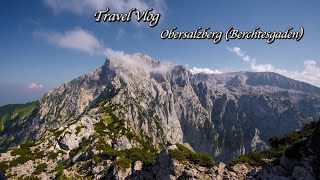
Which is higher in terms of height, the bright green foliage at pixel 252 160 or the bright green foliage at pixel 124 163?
the bright green foliage at pixel 252 160

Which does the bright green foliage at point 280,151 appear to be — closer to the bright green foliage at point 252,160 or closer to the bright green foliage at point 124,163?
the bright green foliage at point 252,160

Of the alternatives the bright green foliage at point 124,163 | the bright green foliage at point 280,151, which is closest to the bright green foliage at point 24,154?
the bright green foliage at point 124,163

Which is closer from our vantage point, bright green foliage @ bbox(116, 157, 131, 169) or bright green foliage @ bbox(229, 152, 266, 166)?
bright green foliage @ bbox(229, 152, 266, 166)

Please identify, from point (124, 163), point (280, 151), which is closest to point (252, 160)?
point (280, 151)

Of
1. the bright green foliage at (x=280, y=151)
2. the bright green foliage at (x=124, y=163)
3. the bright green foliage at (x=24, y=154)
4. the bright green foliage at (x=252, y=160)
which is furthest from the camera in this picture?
the bright green foliage at (x=24, y=154)

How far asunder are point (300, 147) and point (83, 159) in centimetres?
8942

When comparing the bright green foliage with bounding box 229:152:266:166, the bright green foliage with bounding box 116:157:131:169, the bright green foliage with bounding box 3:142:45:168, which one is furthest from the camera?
the bright green foliage with bounding box 3:142:45:168

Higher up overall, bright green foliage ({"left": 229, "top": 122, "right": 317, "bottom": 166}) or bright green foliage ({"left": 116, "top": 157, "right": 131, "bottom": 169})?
bright green foliage ({"left": 229, "top": 122, "right": 317, "bottom": 166})

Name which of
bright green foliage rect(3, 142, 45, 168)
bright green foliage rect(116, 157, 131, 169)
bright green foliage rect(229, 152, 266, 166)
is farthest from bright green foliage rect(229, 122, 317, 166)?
bright green foliage rect(3, 142, 45, 168)

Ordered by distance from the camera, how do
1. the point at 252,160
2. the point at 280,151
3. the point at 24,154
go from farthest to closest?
1. the point at 24,154
2. the point at 280,151
3. the point at 252,160

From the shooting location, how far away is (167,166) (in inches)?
2618

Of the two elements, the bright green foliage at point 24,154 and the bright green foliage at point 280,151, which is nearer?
the bright green foliage at point 280,151

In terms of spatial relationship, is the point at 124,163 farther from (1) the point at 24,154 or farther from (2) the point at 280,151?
(1) the point at 24,154

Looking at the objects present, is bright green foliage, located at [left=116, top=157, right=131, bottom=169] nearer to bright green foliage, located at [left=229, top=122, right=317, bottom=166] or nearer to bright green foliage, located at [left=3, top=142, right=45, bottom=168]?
bright green foliage, located at [left=229, top=122, right=317, bottom=166]
